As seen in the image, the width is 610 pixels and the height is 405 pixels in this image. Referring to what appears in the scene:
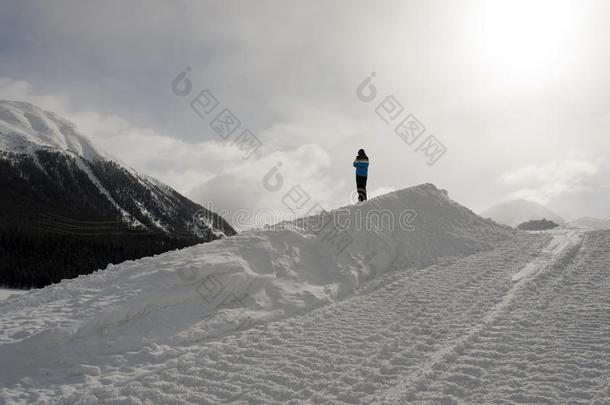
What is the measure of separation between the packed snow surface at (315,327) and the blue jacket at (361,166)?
20.5ft

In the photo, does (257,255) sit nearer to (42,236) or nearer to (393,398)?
(393,398)

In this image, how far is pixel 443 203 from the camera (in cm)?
1845

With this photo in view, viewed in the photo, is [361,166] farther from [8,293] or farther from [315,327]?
[8,293]

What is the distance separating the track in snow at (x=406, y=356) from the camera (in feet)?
19.7

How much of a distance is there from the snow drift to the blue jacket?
3.71 meters

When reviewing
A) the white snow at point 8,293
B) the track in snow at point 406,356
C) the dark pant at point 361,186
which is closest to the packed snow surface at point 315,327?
the track in snow at point 406,356

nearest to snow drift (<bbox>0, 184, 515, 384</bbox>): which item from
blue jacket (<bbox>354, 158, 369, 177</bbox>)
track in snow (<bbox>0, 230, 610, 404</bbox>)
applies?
track in snow (<bbox>0, 230, 610, 404</bbox>)

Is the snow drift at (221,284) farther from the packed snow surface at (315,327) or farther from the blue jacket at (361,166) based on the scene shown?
the blue jacket at (361,166)

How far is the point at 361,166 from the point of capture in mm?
19719

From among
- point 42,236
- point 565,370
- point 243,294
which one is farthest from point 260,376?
point 42,236

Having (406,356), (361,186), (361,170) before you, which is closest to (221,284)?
(406,356)

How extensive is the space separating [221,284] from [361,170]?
1105 centimetres

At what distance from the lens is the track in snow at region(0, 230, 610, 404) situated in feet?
19.7

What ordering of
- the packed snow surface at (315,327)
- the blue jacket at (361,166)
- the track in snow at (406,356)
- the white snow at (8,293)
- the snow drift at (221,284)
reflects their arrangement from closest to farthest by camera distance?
the track in snow at (406,356), the packed snow surface at (315,327), the snow drift at (221,284), the white snow at (8,293), the blue jacket at (361,166)
